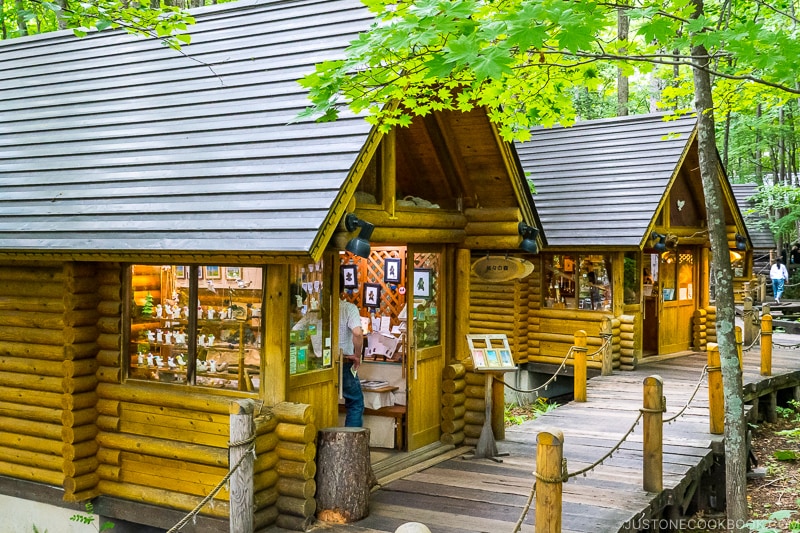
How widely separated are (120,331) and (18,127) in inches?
138

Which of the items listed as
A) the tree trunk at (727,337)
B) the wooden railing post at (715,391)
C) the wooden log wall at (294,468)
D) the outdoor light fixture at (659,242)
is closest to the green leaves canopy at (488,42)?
the tree trunk at (727,337)

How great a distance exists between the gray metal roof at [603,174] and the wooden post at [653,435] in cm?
758

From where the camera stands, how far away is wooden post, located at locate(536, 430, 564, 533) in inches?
213

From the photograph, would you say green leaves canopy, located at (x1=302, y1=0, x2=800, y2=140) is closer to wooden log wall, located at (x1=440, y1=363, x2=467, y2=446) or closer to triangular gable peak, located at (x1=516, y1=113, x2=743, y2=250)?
wooden log wall, located at (x1=440, y1=363, x2=467, y2=446)

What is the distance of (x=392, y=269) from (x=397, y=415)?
1826 mm

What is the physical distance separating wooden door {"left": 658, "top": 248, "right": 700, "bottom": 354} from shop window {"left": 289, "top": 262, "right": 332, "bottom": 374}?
40.0 ft

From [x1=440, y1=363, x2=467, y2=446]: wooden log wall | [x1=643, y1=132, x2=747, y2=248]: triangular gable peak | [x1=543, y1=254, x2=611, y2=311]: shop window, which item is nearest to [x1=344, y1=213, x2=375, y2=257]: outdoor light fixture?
[x1=440, y1=363, x2=467, y2=446]: wooden log wall

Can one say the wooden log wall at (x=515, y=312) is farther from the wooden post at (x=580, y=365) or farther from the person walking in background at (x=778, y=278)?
the person walking in background at (x=778, y=278)

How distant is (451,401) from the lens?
9.81 meters

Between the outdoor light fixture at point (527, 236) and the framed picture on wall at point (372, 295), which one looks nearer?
the outdoor light fixture at point (527, 236)

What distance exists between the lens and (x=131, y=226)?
7051 mm

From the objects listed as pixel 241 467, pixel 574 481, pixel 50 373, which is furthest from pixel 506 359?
pixel 50 373

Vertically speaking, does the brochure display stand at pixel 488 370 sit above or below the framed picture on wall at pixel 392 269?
below

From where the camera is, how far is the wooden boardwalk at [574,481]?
7.11 meters
